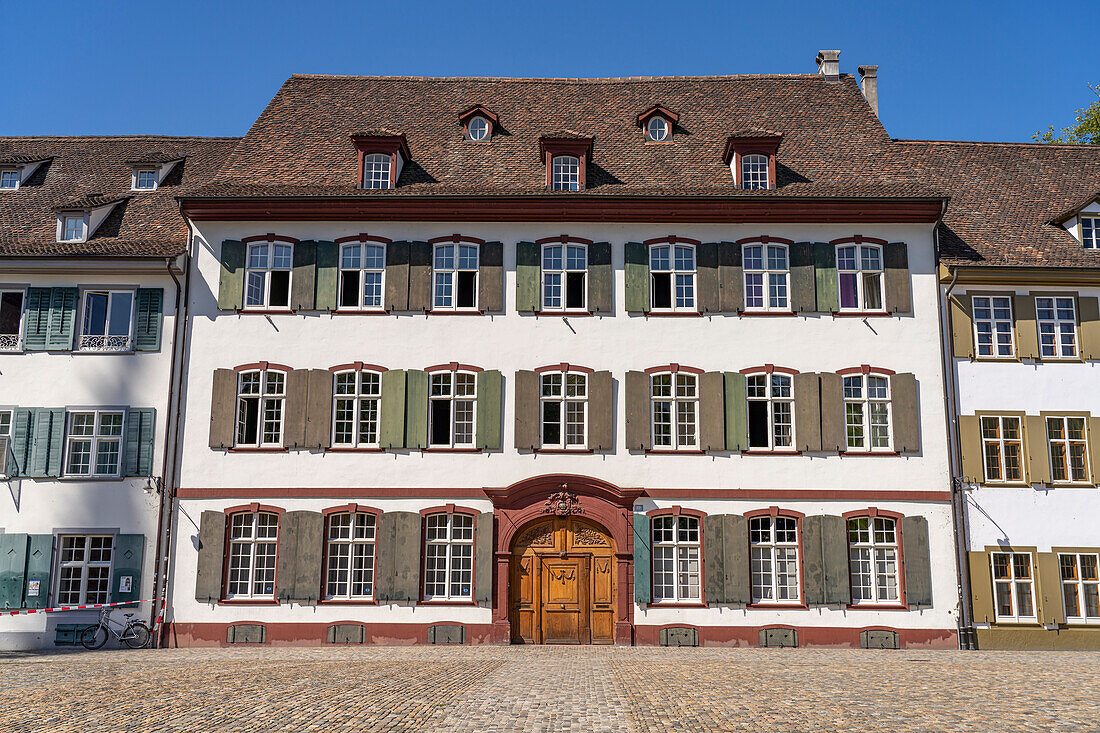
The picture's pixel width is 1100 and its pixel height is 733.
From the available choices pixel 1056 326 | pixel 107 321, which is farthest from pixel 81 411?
pixel 1056 326

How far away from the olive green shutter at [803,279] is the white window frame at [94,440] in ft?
46.9

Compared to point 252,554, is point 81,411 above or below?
above

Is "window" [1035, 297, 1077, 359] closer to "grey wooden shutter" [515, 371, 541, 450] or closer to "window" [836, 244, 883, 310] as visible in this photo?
"window" [836, 244, 883, 310]

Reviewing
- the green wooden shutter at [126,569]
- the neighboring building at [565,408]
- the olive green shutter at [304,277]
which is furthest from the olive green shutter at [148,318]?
the green wooden shutter at [126,569]

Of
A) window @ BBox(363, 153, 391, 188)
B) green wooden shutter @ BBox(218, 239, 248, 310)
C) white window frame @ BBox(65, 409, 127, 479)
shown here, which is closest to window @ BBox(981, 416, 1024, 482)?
window @ BBox(363, 153, 391, 188)

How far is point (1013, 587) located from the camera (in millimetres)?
19516

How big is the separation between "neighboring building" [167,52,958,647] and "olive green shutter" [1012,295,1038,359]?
5.90 feet

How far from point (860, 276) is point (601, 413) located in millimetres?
6335

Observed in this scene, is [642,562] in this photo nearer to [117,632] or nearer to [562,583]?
[562,583]

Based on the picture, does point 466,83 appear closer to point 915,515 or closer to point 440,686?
point 915,515

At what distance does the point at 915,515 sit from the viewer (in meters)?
19.6

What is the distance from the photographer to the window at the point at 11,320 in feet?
68.2

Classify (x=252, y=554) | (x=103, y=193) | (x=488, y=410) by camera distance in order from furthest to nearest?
(x=103, y=193) → (x=488, y=410) → (x=252, y=554)

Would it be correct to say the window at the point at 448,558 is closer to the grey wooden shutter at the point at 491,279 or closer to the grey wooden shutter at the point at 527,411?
the grey wooden shutter at the point at 527,411
